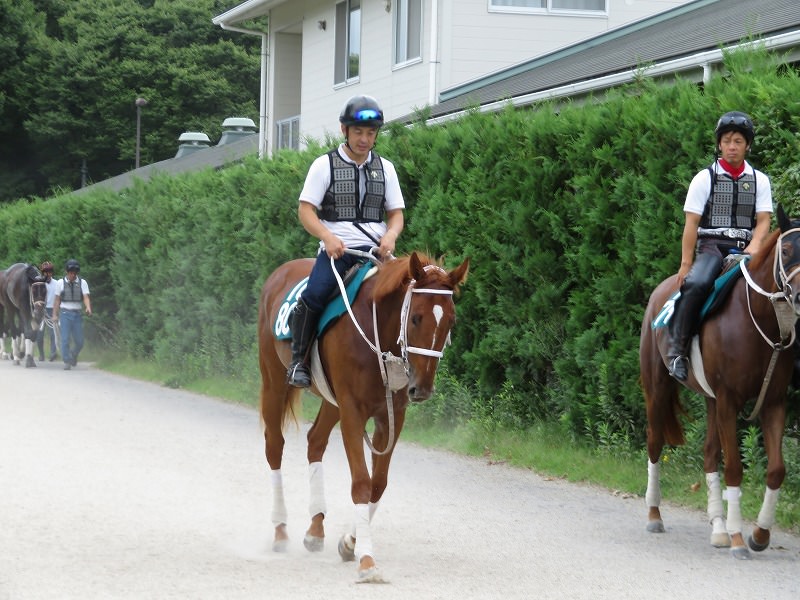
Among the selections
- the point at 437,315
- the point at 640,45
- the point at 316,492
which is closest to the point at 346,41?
the point at 640,45

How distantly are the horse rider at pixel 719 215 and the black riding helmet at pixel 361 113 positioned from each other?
2.31 meters

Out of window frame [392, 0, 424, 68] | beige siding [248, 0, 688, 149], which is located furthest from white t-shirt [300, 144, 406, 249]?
window frame [392, 0, 424, 68]

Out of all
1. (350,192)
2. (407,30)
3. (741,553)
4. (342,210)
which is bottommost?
(741,553)

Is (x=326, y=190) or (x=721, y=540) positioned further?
(x=721, y=540)

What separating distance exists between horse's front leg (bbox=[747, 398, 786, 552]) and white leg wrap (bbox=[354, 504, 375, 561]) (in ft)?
8.63

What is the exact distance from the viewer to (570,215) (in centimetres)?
1205

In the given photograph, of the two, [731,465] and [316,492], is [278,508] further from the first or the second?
[731,465]

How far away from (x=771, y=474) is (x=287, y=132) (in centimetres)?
2589

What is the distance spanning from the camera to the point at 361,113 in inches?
311

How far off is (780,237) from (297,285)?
3.38m

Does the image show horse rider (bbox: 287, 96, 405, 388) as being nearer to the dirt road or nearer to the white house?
the dirt road

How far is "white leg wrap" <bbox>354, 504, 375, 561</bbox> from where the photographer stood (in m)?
7.20

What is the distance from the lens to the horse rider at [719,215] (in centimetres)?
847

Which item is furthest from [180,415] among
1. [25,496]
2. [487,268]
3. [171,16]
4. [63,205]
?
[171,16]
